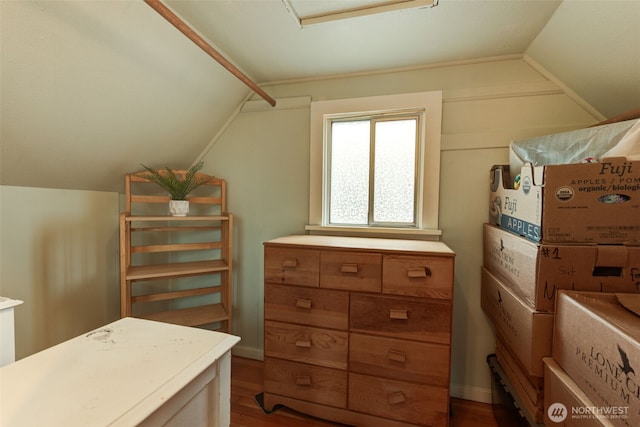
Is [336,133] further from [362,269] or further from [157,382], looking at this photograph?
[157,382]

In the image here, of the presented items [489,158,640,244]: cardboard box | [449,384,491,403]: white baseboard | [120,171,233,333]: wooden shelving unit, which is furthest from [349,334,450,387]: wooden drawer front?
[120,171,233,333]: wooden shelving unit

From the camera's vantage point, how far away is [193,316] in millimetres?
1911

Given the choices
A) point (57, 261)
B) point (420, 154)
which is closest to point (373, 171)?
point (420, 154)

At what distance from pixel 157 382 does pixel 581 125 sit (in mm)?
2314

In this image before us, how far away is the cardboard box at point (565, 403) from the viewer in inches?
30.5

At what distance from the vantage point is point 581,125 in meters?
1.53

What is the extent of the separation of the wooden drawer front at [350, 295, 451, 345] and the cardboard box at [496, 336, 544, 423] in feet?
1.11

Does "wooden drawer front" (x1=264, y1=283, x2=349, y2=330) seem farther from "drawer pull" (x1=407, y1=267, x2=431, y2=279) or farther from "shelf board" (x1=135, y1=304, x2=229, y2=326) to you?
"shelf board" (x1=135, y1=304, x2=229, y2=326)

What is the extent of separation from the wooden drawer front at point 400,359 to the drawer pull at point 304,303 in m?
0.29

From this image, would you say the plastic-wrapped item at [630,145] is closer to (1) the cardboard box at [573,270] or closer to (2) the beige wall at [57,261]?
(1) the cardboard box at [573,270]

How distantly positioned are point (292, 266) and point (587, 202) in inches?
52.2

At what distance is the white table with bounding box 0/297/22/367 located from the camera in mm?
861

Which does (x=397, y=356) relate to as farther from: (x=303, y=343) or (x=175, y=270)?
(x=175, y=270)

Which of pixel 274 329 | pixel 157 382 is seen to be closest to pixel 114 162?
pixel 274 329
